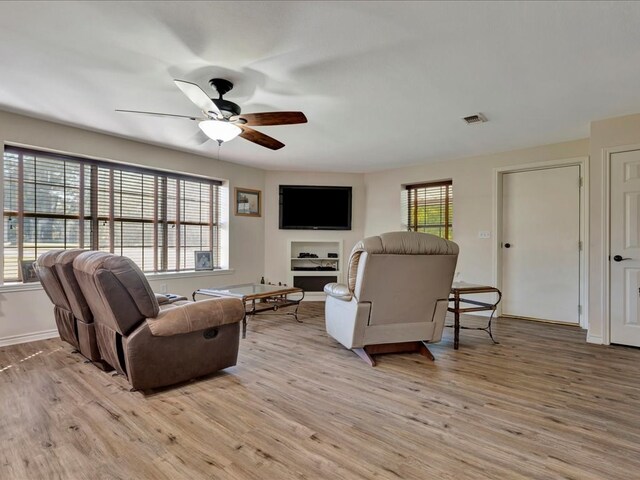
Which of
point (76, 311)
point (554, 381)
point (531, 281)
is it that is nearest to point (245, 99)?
point (76, 311)

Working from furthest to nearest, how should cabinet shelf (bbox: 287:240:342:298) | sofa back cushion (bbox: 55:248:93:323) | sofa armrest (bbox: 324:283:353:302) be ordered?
1. cabinet shelf (bbox: 287:240:342:298)
2. sofa armrest (bbox: 324:283:353:302)
3. sofa back cushion (bbox: 55:248:93:323)

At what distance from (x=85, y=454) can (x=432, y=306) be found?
2.59 m

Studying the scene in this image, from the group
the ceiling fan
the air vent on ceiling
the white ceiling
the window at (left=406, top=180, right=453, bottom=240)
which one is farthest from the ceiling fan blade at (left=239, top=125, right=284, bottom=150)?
the window at (left=406, top=180, right=453, bottom=240)

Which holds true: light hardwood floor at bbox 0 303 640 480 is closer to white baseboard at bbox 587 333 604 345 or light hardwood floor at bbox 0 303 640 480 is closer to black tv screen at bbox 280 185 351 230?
white baseboard at bbox 587 333 604 345

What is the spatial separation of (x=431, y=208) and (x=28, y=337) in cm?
557

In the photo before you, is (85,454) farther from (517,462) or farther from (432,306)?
(432,306)

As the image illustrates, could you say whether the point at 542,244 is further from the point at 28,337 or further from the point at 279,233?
the point at 28,337

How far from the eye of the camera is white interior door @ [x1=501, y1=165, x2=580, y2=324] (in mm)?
4328

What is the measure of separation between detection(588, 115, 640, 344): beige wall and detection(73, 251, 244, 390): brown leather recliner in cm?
368

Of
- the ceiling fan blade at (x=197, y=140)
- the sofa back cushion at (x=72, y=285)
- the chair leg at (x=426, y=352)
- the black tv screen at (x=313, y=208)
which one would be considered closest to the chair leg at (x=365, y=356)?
the chair leg at (x=426, y=352)

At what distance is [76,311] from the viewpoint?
278 cm

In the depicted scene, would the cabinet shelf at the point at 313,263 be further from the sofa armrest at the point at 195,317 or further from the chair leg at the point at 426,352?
the sofa armrest at the point at 195,317

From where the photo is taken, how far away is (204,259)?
5.25 meters

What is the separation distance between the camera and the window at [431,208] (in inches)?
216
